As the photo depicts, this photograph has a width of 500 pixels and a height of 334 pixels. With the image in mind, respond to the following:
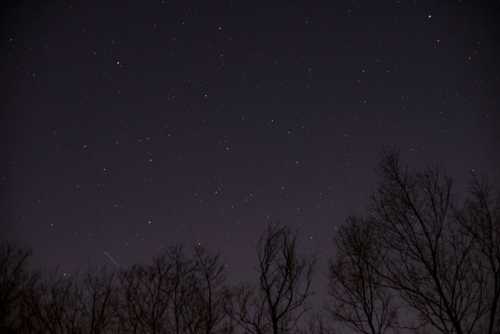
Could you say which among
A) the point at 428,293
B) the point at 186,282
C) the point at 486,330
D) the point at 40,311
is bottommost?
the point at 486,330

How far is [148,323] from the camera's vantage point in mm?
14656

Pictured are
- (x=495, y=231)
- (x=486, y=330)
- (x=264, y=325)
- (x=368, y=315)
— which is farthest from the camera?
(x=264, y=325)

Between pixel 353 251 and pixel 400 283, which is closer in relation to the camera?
pixel 400 283

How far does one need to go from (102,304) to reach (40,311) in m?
1.95

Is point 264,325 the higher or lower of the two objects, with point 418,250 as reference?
lower

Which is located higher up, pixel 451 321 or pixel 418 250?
pixel 418 250

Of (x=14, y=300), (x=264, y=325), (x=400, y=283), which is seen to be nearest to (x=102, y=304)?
(x=14, y=300)

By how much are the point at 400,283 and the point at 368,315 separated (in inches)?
101

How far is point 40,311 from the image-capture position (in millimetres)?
13047

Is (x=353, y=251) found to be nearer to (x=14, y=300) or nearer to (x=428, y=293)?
(x=428, y=293)

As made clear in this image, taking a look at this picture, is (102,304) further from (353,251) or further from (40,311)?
(353,251)

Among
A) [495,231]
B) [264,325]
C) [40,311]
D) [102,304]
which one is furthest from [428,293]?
[40,311]

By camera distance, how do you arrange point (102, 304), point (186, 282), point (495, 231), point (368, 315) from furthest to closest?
point (186, 282), point (102, 304), point (368, 315), point (495, 231)

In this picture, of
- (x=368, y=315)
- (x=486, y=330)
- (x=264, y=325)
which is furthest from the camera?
(x=264, y=325)
